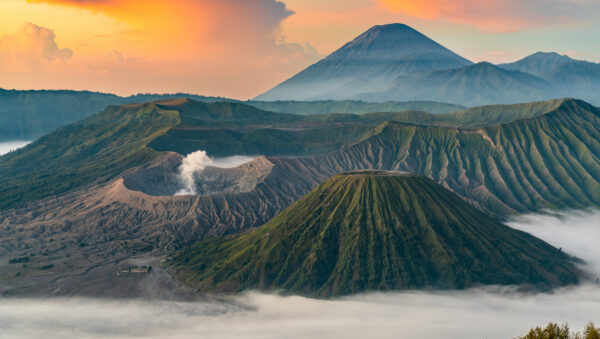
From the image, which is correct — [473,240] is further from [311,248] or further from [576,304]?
[311,248]

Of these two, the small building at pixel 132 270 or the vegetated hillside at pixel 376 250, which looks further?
the small building at pixel 132 270

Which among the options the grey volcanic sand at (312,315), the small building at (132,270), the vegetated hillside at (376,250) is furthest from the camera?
the small building at (132,270)

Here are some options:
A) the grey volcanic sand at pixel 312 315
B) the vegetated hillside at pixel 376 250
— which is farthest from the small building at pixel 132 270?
the grey volcanic sand at pixel 312 315

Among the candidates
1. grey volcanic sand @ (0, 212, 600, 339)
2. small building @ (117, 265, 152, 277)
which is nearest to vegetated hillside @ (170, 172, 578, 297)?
grey volcanic sand @ (0, 212, 600, 339)

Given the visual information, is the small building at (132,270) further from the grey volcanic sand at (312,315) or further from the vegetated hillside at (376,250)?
the grey volcanic sand at (312,315)

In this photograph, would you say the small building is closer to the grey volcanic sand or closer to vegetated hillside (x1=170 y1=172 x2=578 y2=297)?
vegetated hillside (x1=170 y1=172 x2=578 y2=297)

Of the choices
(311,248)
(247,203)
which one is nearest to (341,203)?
(311,248)

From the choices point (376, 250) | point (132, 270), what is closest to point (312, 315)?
point (376, 250)

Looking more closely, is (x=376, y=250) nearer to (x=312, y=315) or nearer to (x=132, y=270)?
(x=312, y=315)
